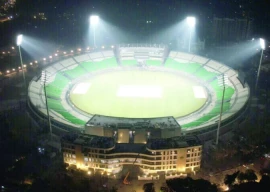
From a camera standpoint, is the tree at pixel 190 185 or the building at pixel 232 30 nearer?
the tree at pixel 190 185

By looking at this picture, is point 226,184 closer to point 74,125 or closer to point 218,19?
point 74,125

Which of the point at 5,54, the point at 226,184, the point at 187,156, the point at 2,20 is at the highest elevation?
the point at 2,20

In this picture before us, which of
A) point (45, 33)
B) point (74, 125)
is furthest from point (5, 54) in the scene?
point (74, 125)

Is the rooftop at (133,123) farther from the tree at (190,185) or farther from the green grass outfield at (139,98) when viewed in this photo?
the green grass outfield at (139,98)

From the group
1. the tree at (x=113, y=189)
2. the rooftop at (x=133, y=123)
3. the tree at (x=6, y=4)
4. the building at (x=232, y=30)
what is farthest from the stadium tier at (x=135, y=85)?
the tree at (x=6, y=4)

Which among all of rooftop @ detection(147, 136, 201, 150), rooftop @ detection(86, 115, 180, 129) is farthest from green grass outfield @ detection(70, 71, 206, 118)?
rooftop @ detection(147, 136, 201, 150)
